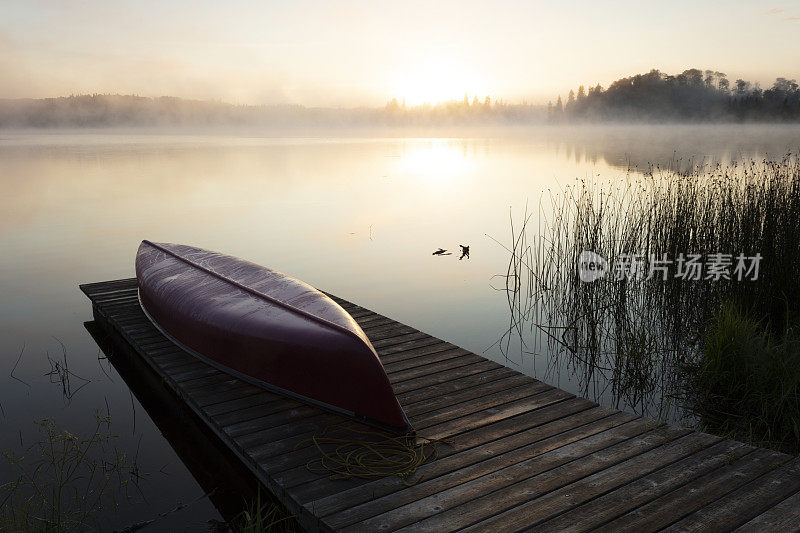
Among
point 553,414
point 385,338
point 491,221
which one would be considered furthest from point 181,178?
point 553,414

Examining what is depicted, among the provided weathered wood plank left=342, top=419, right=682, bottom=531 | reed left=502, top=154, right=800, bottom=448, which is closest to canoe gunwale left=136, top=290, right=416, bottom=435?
weathered wood plank left=342, top=419, right=682, bottom=531

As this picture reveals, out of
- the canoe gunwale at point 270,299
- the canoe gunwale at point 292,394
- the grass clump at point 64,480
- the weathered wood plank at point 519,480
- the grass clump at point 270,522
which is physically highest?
the canoe gunwale at point 270,299

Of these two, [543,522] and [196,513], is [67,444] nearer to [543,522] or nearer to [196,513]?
[196,513]

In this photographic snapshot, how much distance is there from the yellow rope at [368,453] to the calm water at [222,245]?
0.85 m

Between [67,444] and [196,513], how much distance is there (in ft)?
4.26

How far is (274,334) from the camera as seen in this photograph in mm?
3588

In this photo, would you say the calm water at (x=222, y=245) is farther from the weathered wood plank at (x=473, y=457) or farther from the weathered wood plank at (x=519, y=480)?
the weathered wood plank at (x=519, y=480)

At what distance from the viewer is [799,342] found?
4.10m

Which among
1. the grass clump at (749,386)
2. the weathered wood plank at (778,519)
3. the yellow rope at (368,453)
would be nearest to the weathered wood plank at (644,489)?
the weathered wood plank at (778,519)

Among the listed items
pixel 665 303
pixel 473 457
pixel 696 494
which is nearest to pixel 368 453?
pixel 473 457

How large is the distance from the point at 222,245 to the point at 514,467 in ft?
29.7

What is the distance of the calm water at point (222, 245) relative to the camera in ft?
14.5

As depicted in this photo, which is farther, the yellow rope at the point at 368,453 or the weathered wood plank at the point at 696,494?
the yellow rope at the point at 368,453

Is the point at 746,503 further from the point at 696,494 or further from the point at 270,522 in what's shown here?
the point at 270,522
